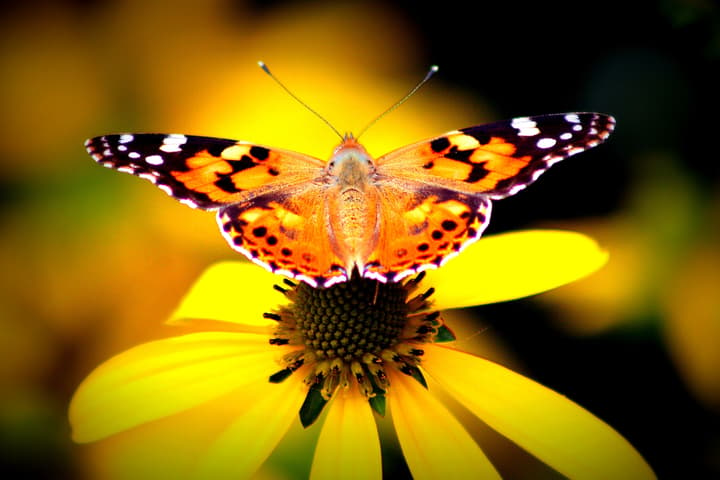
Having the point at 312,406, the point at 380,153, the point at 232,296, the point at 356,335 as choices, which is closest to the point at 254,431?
the point at 312,406

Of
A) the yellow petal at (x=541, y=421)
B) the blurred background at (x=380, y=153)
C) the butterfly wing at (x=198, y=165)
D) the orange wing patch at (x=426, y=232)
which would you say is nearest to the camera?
the yellow petal at (x=541, y=421)

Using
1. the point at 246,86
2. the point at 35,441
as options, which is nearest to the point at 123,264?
the point at 35,441

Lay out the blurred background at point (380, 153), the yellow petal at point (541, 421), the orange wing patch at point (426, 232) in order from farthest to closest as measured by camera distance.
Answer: the blurred background at point (380, 153) → the orange wing patch at point (426, 232) → the yellow petal at point (541, 421)

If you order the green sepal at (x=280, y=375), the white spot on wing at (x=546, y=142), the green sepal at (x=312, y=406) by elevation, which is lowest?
the green sepal at (x=312, y=406)

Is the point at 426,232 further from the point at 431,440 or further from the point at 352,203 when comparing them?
the point at 431,440

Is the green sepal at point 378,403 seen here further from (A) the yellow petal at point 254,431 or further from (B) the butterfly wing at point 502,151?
(B) the butterfly wing at point 502,151

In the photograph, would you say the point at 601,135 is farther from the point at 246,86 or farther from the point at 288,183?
the point at 246,86

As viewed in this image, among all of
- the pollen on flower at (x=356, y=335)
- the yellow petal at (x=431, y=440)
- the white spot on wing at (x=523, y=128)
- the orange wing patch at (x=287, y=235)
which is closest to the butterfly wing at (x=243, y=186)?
the orange wing patch at (x=287, y=235)
